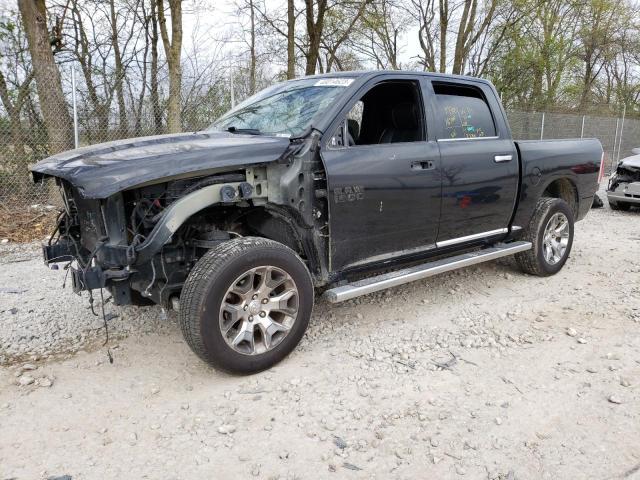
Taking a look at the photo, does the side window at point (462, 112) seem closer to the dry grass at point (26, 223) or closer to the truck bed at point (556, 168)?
the truck bed at point (556, 168)

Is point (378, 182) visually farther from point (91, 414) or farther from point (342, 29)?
point (342, 29)

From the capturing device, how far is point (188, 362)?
3.48 meters

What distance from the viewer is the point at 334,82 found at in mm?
3922

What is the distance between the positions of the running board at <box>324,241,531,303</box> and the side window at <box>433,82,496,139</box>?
106cm

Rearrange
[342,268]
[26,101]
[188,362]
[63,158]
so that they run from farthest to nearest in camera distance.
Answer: [26,101] < [342,268] < [188,362] < [63,158]

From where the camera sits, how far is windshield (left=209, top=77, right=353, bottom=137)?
3697 mm

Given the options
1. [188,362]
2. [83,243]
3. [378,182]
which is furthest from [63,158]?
[378,182]

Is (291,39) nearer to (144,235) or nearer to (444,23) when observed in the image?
(444,23)

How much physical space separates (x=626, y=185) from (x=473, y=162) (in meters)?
6.60

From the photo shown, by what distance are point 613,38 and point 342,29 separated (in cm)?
1575

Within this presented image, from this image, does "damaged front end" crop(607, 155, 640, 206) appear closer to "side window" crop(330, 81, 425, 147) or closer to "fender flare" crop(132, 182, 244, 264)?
"side window" crop(330, 81, 425, 147)

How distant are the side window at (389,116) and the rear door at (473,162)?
0.60 ft

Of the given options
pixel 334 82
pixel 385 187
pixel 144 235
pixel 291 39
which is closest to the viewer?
pixel 144 235

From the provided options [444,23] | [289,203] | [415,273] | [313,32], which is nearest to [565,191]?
[415,273]
